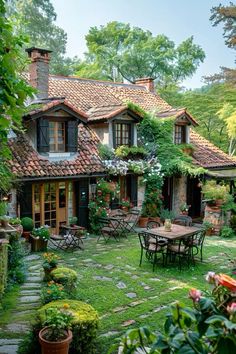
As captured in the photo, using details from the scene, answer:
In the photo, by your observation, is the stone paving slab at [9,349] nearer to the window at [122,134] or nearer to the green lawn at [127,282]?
the green lawn at [127,282]

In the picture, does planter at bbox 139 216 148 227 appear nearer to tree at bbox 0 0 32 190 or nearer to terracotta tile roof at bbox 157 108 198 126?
terracotta tile roof at bbox 157 108 198 126

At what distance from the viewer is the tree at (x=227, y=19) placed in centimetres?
1809

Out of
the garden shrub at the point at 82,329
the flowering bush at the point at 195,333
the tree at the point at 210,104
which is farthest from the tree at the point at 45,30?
the flowering bush at the point at 195,333

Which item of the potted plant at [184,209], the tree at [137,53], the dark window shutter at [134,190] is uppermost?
the tree at [137,53]

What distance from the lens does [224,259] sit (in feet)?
36.9

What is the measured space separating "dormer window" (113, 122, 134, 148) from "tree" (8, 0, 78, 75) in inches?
727

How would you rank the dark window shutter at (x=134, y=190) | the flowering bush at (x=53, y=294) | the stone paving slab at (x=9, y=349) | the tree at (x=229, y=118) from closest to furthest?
the stone paving slab at (x=9, y=349) → the flowering bush at (x=53, y=294) → the dark window shutter at (x=134, y=190) → the tree at (x=229, y=118)

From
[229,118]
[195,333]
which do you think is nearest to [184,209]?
[229,118]

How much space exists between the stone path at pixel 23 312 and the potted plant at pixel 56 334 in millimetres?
737

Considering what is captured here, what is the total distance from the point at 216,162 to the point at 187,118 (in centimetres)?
271

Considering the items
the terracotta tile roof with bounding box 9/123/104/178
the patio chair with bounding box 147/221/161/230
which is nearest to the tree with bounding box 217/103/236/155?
the terracotta tile roof with bounding box 9/123/104/178

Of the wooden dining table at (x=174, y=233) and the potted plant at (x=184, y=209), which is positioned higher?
the potted plant at (x=184, y=209)

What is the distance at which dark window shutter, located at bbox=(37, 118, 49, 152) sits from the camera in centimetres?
1309

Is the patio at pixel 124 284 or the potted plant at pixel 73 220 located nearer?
the patio at pixel 124 284
